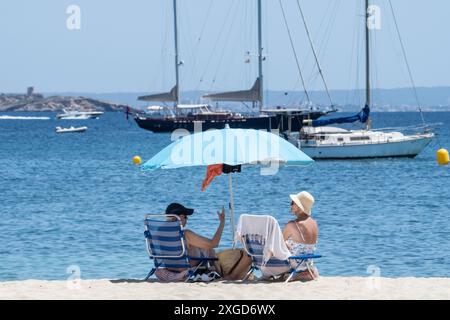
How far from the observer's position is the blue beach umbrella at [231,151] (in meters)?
13.3

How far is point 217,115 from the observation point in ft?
320

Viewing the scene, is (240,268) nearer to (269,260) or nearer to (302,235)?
(269,260)

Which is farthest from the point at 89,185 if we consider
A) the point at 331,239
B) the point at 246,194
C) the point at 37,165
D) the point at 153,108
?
the point at 153,108

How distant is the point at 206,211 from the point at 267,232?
15545 millimetres

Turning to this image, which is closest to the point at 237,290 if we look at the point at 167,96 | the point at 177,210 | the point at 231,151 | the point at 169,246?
the point at 169,246

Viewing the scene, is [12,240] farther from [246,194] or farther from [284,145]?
[246,194]

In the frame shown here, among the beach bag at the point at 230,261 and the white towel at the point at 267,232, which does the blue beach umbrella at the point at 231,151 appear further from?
the beach bag at the point at 230,261

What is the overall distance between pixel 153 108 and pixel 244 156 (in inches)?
3800

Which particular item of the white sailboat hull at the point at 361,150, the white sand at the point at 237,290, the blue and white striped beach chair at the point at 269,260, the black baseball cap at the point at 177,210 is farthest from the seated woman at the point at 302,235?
the white sailboat hull at the point at 361,150

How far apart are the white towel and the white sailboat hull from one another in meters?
36.3

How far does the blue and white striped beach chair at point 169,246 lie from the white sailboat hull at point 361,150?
36.1m

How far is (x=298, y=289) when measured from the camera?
1275 centimetres

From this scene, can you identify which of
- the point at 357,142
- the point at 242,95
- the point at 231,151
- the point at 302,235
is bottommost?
the point at 242,95

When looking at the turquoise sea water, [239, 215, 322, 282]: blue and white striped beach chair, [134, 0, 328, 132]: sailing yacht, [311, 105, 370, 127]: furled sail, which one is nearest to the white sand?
[239, 215, 322, 282]: blue and white striped beach chair
